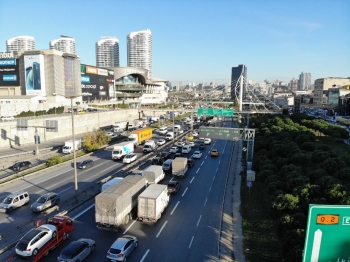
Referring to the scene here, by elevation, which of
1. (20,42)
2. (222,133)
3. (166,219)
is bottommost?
(166,219)

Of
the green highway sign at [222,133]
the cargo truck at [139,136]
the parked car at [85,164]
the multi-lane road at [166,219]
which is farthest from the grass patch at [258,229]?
the cargo truck at [139,136]

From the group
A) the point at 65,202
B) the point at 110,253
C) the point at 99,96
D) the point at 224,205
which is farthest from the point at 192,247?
the point at 99,96

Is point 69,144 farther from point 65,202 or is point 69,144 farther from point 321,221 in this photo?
point 321,221

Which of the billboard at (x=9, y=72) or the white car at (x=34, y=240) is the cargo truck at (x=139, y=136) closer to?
the white car at (x=34, y=240)

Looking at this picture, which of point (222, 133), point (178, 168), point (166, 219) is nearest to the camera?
point (166, 219)

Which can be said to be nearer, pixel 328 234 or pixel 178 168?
pixel 328 234

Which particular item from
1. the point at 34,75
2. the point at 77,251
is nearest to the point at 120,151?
the point at 77,251

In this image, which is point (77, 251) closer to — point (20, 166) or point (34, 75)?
point (20, 166)
